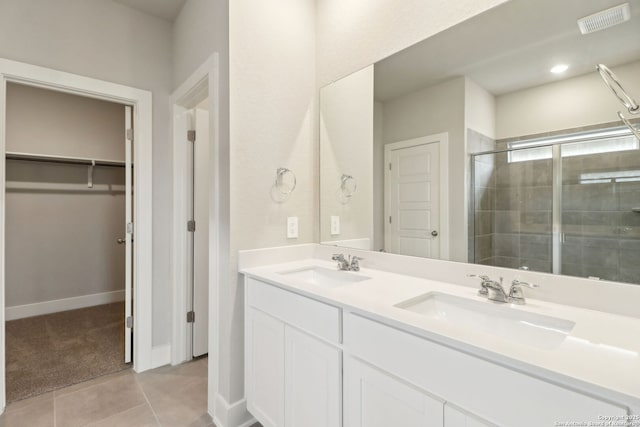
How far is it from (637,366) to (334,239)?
144 centimetres

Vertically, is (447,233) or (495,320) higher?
(447,233)

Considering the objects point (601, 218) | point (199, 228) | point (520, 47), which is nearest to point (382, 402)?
point (601, 218)

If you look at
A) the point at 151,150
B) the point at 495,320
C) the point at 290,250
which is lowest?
the point at 495,320

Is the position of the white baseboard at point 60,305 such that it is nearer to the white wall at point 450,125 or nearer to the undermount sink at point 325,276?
the undermount sink at point 325,276

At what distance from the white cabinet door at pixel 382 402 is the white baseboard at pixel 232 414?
0.86 metres

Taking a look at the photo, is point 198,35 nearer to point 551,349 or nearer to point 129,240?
point 129,240

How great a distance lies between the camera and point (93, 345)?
2637 millimetres

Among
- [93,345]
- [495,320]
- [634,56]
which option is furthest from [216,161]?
[93,345]

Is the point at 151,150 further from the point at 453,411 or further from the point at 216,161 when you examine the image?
the point at 453,411

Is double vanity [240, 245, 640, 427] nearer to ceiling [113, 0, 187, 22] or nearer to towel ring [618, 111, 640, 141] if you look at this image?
towel ring [618, 111, 640, 141]

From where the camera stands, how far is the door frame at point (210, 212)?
5.62 feet

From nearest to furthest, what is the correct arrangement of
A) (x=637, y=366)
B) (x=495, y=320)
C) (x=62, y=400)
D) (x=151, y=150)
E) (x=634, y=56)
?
1. (x=637, y=366)
2. (x=634, y=56)
3. (x=495, y=320)
4. (x=62, y=400)
5. (x=151, y=150)

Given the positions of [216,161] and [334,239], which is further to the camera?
[334,239]

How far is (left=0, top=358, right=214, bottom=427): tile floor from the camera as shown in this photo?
5.65ft
